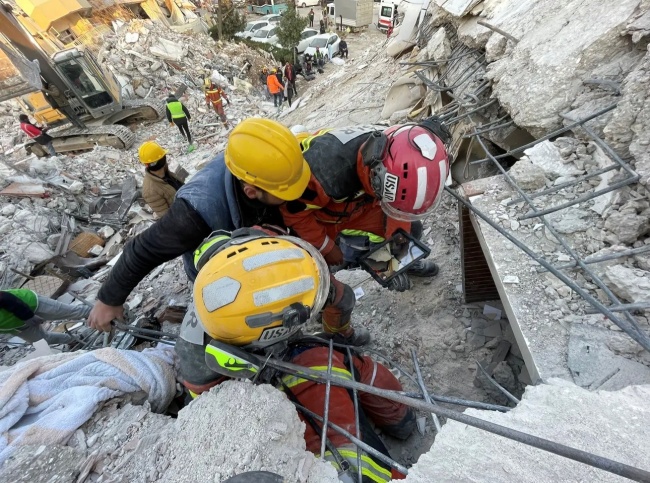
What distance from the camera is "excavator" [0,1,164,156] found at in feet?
28.8

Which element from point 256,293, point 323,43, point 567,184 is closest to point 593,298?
point 567,184

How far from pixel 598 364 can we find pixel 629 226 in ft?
2.82

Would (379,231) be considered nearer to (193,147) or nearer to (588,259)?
(588,259)

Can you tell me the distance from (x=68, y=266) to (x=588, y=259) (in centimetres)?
746

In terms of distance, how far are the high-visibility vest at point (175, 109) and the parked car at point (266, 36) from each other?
11976 millimetres

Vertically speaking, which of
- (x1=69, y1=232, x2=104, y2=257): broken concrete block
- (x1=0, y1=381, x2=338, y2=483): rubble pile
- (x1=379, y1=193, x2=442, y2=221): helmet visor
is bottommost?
(x1=69, y1=232, x2=104, y2=257): broken concrete block

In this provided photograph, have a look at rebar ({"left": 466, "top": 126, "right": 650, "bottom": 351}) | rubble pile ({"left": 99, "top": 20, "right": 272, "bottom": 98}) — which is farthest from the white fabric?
rubble pile ({"left": 99, "top": 20, "right": 272, "bottom": 98})

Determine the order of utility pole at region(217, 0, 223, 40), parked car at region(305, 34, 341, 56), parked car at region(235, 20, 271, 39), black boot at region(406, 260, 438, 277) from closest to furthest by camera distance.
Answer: black boot at region(406, 260, 438, 277)
utility pole at region(217, 0, 223, 40)
parked car at region(305, 34, 341, 56)
parked car at region(235, 20, 271, 39)

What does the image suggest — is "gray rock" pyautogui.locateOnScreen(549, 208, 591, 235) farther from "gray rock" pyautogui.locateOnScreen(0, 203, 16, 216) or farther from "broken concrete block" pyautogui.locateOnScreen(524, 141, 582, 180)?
"gray rock" pyautogui.locateOnScreen(0, 203, 16, 216)

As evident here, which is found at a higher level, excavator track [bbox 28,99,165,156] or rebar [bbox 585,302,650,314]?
rebar [bbox 585,302,650,314]

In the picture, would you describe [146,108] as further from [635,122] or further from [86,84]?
[635,122]

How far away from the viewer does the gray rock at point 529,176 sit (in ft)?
8.54

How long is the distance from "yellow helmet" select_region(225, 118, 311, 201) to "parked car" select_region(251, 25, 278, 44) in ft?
65.3

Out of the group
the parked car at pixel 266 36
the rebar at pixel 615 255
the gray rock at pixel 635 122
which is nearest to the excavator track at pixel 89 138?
the gray rock at pixel 635 122
